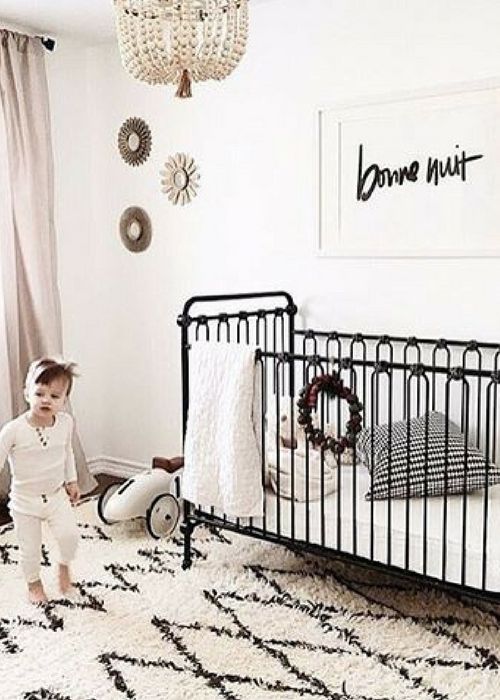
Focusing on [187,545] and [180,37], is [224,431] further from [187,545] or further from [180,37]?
[180,37]

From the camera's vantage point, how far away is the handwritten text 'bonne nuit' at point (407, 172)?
133 inches

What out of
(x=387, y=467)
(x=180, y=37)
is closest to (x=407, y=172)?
(x=387, y=467)

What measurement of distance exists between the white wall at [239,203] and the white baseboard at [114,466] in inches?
1.7

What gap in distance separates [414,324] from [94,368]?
6.20ft

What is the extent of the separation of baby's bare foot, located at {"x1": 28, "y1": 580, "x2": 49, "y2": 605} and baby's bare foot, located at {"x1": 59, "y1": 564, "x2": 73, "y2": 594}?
0.06 m

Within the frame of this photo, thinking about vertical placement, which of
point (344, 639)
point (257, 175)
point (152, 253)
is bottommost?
point (344, 639)

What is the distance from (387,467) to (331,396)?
319 mm

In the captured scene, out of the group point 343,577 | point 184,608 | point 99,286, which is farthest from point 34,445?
point 99,286

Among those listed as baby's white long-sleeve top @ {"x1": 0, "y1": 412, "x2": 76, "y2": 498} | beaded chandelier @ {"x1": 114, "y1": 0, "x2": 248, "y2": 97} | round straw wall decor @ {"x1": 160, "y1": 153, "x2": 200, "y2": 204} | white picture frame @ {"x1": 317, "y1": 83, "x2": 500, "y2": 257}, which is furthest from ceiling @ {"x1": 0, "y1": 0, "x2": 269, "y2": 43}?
baby's white long-sleeve top @ {"x1": 0, "y1": 412, "x2": 76, "y2": 498}

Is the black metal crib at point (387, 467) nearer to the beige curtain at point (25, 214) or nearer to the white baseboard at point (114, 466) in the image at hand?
the beige curtain at point (25, 214)

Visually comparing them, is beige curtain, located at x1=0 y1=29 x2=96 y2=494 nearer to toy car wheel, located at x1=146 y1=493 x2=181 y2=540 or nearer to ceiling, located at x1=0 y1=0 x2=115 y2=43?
ceiling, located at x1=0 y1=0 x2=115 y2=43

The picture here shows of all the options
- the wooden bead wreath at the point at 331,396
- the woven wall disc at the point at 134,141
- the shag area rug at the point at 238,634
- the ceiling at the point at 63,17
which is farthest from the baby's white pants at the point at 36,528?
the ceiling at the point at 63,17

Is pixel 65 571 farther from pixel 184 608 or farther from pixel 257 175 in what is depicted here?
pixel 257 175

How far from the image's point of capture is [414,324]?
360 cm
